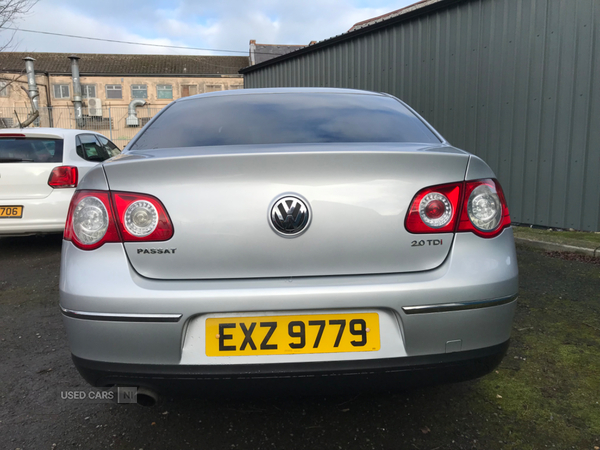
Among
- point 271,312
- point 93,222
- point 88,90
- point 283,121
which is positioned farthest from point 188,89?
point 271,312

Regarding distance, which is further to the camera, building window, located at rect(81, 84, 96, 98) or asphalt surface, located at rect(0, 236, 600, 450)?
building window, located at rect(81, 84, 96, 98)

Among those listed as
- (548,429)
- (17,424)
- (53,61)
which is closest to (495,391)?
(548,429)

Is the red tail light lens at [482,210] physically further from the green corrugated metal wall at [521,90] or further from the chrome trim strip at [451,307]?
the green corrugated metal wall at [521,90]

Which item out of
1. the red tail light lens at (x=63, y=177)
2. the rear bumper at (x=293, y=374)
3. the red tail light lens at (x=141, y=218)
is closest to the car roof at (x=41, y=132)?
the red tail light lens at (x=63, y=177)

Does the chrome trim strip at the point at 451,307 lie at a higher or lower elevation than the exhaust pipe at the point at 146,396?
higher

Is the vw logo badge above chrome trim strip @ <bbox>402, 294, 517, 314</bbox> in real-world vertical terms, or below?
above

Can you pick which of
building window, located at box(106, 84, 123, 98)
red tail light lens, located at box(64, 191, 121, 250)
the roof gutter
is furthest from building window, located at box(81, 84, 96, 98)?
red tail light lens, located at box(64, 191, 121, 250)

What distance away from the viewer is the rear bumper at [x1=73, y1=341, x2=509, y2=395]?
1.46 meters

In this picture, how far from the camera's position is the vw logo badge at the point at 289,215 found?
146 cm

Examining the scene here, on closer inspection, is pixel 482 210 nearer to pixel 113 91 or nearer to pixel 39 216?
pixel 39 216

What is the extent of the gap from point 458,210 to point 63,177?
190 inches

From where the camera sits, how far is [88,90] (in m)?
34.5

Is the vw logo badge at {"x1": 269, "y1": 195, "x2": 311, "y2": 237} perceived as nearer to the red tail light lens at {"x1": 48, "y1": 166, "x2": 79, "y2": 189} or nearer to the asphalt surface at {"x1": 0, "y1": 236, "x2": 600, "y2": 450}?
the asphalt surface at {"x1": 0, "y1": 236, "x2": 600, "y2": 450}

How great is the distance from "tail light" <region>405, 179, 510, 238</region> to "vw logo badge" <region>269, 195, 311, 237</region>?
34 cm
